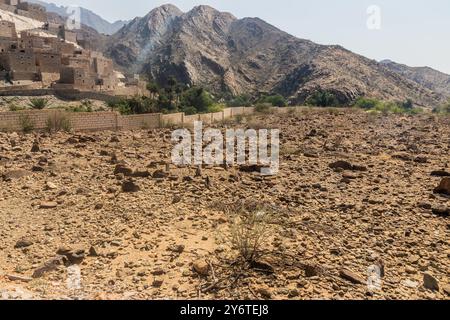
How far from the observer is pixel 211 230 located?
14.9 ft

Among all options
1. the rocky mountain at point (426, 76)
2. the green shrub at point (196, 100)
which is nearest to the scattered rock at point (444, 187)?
the green shrub at point (196, 100)

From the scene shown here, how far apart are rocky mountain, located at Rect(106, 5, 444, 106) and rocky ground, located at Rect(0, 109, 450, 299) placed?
5263 centimetres

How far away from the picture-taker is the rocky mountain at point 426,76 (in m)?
108

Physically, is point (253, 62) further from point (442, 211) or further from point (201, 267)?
point (201, 267)

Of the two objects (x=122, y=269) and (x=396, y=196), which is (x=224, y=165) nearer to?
(x=396, y=196)

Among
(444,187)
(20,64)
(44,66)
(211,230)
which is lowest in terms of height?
(211,230)

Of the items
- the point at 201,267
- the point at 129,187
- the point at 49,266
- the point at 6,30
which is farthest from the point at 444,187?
the point at 6,30

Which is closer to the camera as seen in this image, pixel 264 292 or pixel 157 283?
pixel 264 292

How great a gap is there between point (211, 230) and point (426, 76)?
139461mm

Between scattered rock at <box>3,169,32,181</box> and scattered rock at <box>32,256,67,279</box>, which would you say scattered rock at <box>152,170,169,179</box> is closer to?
scattered rock at <box>3,169,32,181</box>

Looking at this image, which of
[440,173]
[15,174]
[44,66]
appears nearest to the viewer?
[15,174]

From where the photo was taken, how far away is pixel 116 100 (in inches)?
1156

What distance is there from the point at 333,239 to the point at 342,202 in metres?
1.66

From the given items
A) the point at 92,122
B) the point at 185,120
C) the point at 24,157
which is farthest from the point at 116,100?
the point at 24,157
